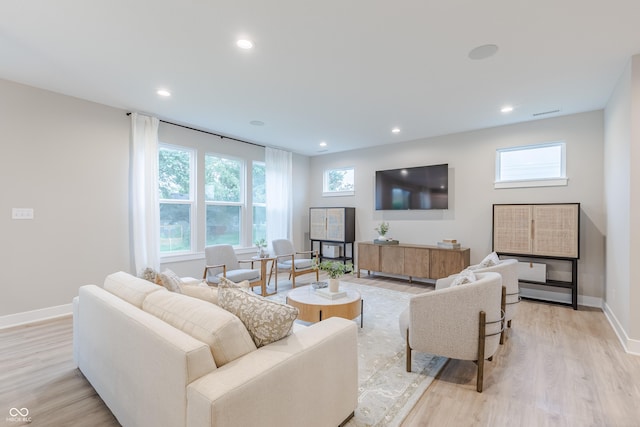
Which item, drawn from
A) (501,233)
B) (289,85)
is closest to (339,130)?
(289,85)

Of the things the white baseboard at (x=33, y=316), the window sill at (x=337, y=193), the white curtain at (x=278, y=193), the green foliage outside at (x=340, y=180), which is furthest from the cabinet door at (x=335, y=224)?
the white baseboard at (x=33, y=316)

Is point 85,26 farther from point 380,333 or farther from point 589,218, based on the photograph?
point 589,218

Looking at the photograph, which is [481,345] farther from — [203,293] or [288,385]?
[203,293]

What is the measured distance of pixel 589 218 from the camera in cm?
429

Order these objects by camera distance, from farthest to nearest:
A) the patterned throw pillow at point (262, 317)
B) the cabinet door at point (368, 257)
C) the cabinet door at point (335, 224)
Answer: the cabinet door at point (335, 224), the cabinet door at point (368, 257), the patterned throw pillow at point (262, 317)

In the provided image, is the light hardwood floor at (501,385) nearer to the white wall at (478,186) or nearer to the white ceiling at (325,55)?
the white wall at (478,186)

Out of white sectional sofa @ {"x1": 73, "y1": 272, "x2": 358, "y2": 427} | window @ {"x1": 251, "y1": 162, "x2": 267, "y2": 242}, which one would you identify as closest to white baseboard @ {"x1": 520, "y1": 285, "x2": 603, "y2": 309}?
white sectional sofa @ {"x1": 73, "y1": 272, "x2": 358, "y2": 427}

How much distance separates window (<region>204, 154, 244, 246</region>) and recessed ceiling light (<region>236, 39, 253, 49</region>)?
10.2 ft

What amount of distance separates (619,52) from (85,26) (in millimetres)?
4679

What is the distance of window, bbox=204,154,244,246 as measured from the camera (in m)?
5.46

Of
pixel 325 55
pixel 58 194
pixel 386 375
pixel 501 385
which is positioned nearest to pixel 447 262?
pixel 501 385

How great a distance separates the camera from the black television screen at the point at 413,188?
18.1 feet

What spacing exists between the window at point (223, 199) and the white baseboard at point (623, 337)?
559 cm

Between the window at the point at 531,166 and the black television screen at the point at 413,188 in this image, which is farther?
the black television screen at the point at 413,188
